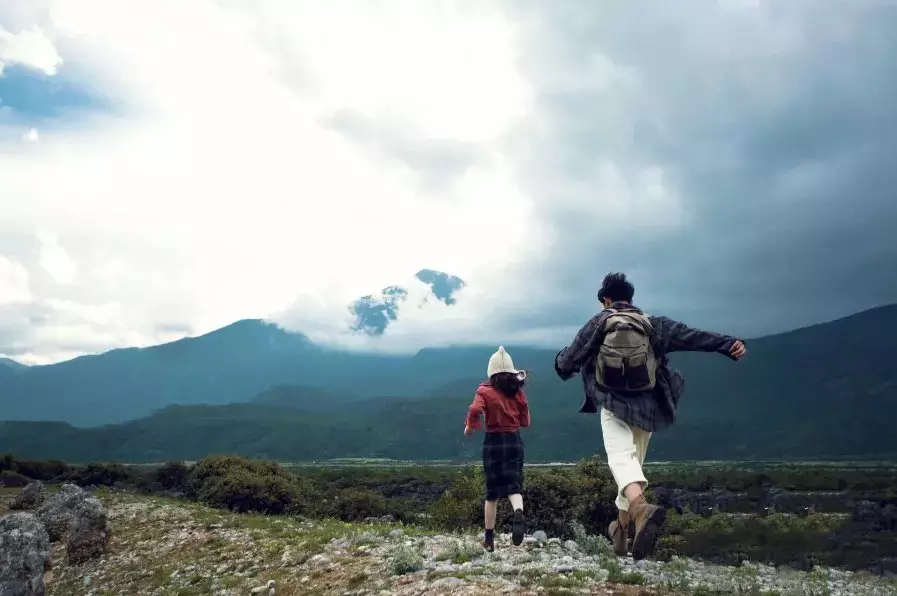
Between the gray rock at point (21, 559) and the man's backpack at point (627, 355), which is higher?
the man's backpack at point (627, 355)

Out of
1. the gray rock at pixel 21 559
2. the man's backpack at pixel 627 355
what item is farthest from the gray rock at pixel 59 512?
the man's backpack at pixel 627 355

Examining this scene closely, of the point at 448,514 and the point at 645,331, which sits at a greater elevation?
the point at 645,331

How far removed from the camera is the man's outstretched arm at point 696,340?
815 centimetres

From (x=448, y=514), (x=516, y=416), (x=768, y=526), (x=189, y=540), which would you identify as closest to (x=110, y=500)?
(x=189, y=540)

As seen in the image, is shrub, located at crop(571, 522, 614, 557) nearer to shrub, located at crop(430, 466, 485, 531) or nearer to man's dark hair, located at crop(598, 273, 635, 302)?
man's dark hair, located at crop(598, 273, 635, 302)

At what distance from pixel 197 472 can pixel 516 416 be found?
28532 mm

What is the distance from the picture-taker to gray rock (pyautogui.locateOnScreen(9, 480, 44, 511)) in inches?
1129

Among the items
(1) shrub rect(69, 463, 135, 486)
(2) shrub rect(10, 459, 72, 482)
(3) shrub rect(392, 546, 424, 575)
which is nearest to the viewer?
(3) shrub rect(392, 546, 424, 575)

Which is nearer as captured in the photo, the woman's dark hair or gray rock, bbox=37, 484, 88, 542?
the woman's dark hair

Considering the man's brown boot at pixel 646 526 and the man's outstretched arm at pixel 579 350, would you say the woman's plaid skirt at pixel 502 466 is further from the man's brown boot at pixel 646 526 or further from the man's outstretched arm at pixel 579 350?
the man's brown boot at pixel 646 526

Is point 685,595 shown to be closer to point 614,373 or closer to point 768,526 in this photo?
point 614,373

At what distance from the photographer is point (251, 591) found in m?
11.3

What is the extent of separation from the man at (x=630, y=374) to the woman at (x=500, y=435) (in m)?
1.95

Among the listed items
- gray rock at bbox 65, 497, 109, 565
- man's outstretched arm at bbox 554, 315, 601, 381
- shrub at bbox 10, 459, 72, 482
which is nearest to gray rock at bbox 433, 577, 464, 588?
man's outstretched arm at bbox 554, 315, 601, 381
